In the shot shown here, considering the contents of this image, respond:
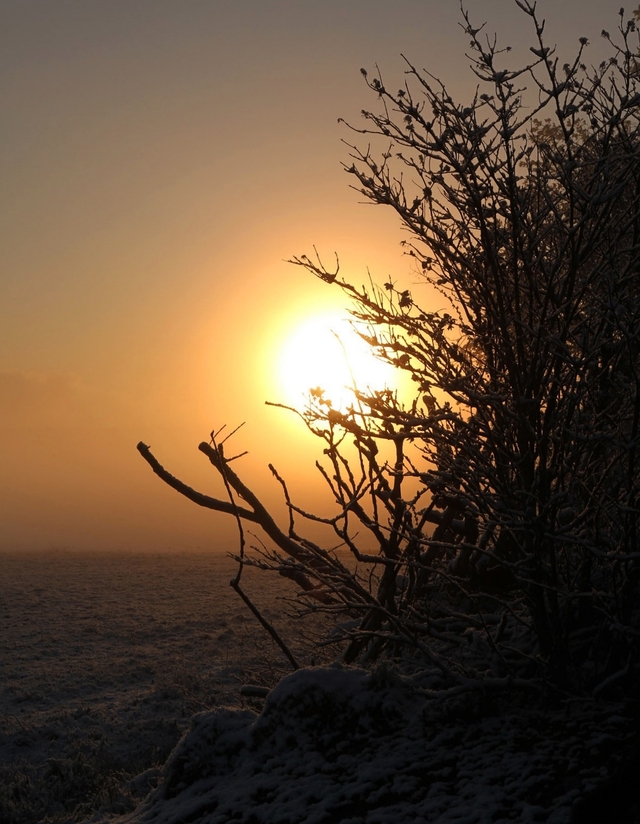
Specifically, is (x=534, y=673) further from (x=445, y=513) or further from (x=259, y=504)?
(x=259, y=504)

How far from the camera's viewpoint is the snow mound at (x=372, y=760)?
296cm

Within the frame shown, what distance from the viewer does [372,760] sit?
3.47m

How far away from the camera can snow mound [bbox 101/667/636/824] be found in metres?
2.96

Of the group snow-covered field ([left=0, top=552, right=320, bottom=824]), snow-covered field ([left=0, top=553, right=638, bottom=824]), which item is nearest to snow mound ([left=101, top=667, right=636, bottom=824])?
snow-covered field ([left=0, top=553, right=638, bottom=824])

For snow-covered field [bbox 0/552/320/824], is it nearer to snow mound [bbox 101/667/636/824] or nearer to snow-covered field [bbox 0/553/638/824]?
snow-covered field [bbox 0/553/638/824]

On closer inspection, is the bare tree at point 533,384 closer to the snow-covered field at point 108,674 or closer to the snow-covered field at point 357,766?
the snow-covered field at point 357,766

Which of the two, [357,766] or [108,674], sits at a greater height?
[357,766]

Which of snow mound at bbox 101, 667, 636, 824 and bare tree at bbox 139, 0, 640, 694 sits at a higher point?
bare tree at bbox 139, 0, 640, 694

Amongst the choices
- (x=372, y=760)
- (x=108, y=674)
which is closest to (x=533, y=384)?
(x=372, y=760)

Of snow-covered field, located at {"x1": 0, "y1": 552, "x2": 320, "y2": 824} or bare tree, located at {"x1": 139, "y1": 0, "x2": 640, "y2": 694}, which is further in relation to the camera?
snow-covered field, located at {"x1": 0, "y1": 552, "x2": 320, "y2": 824}

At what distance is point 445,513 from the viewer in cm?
660

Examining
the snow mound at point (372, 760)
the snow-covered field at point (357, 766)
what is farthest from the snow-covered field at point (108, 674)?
the snow mound at point (372, 760)

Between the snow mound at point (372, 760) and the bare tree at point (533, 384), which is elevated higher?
the bare tree at point (533, 384)

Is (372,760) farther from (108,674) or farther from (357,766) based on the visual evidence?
(108,674)
